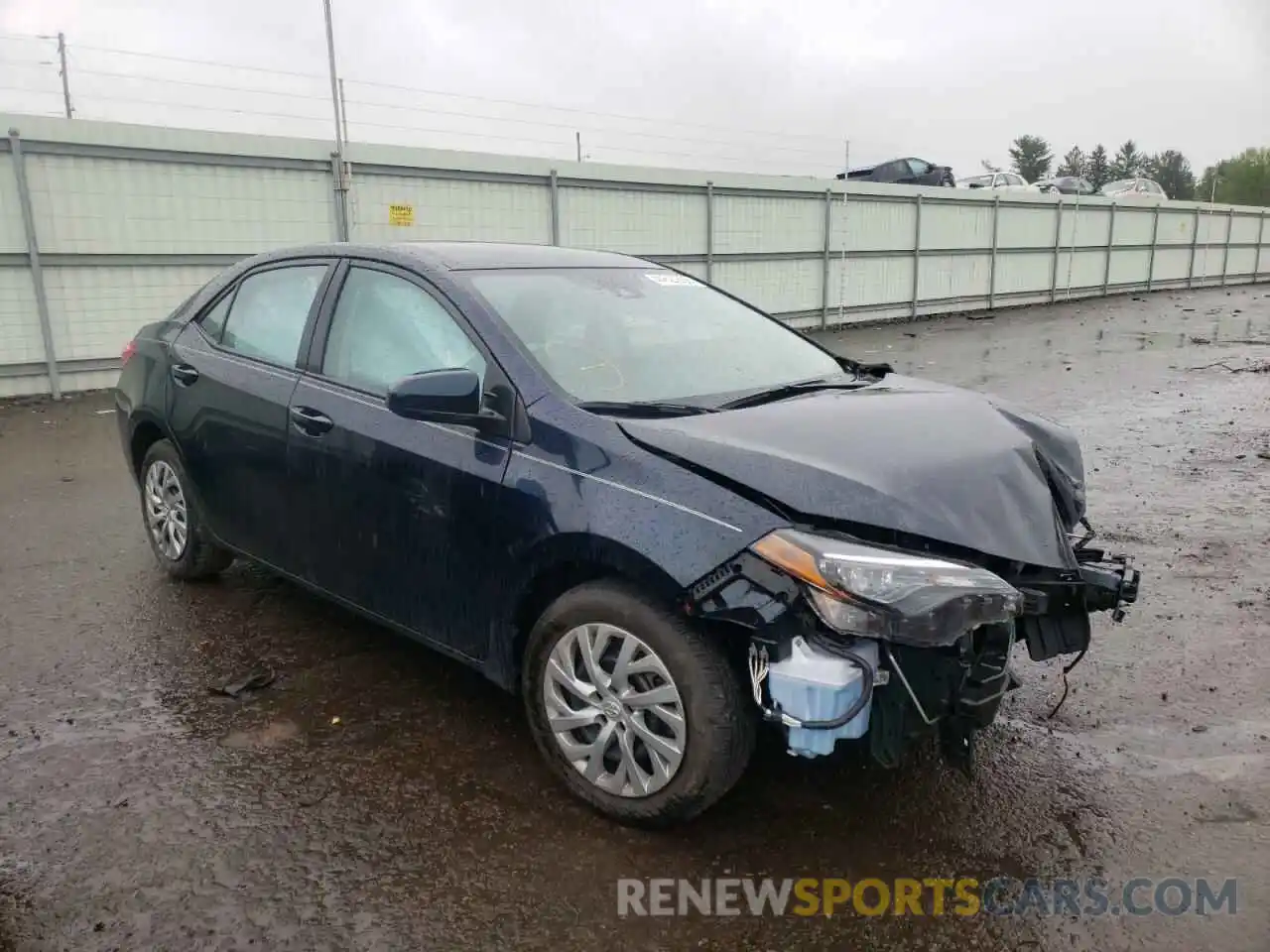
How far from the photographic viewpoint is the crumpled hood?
99.7 inches

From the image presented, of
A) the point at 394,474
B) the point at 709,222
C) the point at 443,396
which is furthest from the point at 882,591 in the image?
the point at 709,222

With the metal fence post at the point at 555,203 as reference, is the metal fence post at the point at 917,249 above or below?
below

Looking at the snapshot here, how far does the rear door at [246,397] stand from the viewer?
12.6 feet

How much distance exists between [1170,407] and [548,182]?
8.47 m

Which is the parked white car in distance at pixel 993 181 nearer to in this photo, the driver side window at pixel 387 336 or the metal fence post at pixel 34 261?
the metal fence post at pixel 34 261

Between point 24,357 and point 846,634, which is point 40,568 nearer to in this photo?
point 846,634

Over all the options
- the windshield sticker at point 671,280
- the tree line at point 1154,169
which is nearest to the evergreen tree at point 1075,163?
the tree line at point 1154,169

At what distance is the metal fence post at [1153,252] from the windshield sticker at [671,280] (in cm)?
2699

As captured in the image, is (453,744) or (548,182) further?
(548,182)

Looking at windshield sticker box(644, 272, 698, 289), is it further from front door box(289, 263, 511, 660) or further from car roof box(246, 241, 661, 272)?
front door box(289, 263, 511, 660)

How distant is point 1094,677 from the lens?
3.71 metres

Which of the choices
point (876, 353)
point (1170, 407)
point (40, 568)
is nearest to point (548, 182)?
A: point (876, 353)

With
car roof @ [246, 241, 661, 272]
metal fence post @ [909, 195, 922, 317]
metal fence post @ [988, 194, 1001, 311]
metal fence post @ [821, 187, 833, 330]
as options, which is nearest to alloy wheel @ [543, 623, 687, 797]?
car roof @ [246, 241, 661, 272]

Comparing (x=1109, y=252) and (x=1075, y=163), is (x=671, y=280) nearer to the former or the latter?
(x=1109, y=252)
